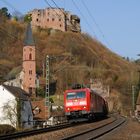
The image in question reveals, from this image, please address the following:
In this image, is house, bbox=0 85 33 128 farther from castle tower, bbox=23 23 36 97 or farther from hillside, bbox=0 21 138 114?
castle tower, bbox=23 23 36 97

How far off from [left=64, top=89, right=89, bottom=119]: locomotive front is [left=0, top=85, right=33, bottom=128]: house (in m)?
10.4

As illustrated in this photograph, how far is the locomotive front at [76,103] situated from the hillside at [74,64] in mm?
77089

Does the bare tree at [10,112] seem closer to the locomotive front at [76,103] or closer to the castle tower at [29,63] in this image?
the locomotive front at [76,103]

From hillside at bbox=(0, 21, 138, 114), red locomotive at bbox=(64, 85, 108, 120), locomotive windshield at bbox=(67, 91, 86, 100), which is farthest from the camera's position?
hillside at bbox=(0, 21, 138, 114)

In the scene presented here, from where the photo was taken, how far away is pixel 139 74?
5167 inches

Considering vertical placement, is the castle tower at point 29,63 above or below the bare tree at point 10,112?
above

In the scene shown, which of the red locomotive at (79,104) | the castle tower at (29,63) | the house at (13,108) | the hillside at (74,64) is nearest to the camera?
the red locomotive at (79,104)

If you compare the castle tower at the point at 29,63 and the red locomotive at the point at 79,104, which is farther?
the castle tower at the point at 29,63

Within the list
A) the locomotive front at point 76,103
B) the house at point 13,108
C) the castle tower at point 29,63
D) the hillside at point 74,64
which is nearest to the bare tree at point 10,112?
the house at point 13,108

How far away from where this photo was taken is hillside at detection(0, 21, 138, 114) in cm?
13838

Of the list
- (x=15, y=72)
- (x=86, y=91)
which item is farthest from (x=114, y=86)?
(x=86, y=91)

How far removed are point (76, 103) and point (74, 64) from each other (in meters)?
124

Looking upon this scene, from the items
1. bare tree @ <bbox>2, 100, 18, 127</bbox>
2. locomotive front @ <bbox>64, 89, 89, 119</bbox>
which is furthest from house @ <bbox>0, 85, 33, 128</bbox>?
locomotive front @ <bbox>64, 89, 89, 119</bbox>

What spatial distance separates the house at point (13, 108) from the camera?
197ft
